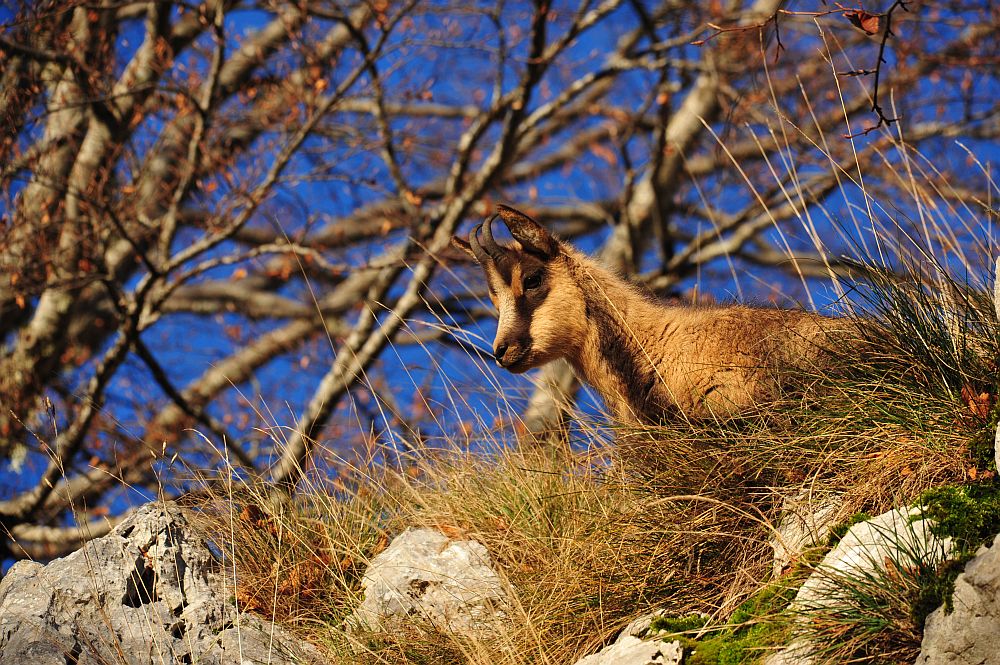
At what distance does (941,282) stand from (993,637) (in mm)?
2249

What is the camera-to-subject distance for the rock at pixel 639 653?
4.16 meters

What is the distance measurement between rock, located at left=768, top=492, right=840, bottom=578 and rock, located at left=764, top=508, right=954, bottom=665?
24 centimetres

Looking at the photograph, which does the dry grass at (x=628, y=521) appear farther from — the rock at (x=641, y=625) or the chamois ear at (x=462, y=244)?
the chamois ear at (x=462, y=244)

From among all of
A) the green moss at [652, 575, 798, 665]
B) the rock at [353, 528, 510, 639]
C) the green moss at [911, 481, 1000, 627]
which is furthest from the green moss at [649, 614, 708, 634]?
the green moss at [911, 481, 1000, 627]

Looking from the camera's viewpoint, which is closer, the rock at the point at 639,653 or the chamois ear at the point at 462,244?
the rock at the point at 639,653

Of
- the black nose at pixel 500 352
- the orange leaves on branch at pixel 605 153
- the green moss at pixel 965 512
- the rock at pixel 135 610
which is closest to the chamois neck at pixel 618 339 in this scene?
the black nose at pixel 500 352

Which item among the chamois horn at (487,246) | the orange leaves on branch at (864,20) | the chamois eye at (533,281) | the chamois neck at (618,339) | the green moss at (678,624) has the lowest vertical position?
the green moss at (678,624)

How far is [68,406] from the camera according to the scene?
43.6ft

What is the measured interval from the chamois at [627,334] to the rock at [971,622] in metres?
1.75

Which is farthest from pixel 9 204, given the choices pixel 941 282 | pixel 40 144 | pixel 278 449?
pixel 941 282

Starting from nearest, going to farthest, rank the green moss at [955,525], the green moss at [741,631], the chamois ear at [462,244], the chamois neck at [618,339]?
the green moss at [955,525] → the green moss at [741,631] → the chamois neck at [618,339] → the chamois ear at [462,244]

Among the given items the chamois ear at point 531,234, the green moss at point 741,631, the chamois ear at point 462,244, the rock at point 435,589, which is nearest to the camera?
the green moss at point 741,631

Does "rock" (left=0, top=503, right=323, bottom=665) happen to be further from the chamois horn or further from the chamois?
the chamois horn

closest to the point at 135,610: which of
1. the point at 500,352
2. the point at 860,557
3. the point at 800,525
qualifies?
the point at 500,352
